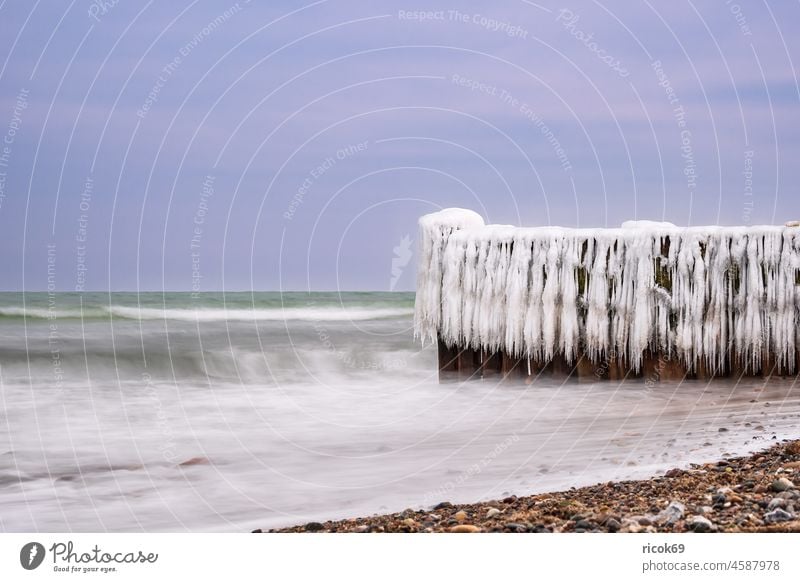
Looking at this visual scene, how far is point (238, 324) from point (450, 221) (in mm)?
7113

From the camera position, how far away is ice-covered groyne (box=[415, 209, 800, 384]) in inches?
280

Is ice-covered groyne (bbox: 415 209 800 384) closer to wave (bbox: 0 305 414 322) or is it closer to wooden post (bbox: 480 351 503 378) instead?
wooden post (bbox: 480 351 503 378)

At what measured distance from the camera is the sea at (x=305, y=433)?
5223mm

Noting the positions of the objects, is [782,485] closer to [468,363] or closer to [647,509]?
[647,509]

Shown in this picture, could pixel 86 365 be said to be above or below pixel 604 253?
below

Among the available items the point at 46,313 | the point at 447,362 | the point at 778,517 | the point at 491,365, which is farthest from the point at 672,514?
the point at 46,313

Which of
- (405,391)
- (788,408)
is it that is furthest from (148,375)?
(788,408)

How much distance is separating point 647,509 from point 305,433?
3.13 metres

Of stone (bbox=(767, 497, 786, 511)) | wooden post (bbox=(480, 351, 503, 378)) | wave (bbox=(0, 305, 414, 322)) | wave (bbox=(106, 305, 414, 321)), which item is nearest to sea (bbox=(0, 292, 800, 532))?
wooden post (bbox=(480, 351, 503, 378))

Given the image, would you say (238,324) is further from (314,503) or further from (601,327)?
(314,503)
